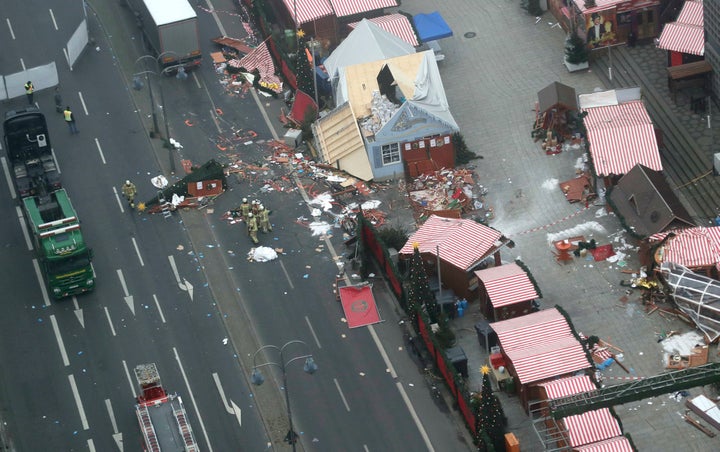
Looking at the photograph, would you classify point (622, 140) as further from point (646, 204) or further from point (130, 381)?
point (130, 381)

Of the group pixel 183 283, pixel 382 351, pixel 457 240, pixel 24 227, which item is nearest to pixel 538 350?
pixel 382 351

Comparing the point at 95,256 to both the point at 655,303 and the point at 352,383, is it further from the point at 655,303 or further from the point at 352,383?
the point at 655,303

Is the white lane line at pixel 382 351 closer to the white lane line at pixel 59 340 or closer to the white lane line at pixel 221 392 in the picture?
the white lane line at pixel 221 392

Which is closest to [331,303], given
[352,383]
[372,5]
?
[352,383]

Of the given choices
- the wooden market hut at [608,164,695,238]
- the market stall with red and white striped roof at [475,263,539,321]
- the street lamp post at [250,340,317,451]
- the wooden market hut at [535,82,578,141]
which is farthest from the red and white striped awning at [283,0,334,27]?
the street lamp post at [250,340,317,451]

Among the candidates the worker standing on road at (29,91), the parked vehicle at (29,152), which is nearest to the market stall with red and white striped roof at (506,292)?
the parked vehicle at (29,152)

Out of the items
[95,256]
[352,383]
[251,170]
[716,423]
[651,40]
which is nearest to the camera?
[716,423]
